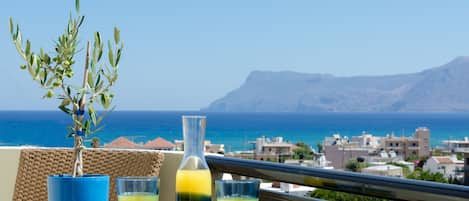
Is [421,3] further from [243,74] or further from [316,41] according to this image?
[243,74]

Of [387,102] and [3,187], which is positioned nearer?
[3,187]

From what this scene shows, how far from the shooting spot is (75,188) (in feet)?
4.32

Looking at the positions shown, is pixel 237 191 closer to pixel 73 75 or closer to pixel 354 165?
pixel 73 75

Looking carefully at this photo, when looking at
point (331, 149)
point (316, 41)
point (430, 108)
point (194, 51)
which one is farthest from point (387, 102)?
point (331, 149)

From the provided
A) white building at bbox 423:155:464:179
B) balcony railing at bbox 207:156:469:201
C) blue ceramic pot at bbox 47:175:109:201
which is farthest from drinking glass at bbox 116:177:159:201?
white building at bbox 423:155:464:179

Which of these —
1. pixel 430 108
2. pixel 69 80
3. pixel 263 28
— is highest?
pixel 263 28

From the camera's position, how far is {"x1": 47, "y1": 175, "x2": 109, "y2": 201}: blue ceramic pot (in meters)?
1.32

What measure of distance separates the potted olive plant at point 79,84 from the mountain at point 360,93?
198 feet

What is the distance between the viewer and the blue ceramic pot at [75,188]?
51.9 inches

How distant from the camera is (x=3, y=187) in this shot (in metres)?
2.75

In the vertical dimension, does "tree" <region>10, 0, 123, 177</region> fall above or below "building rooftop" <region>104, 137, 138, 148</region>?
below

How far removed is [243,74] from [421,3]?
49.5 feet

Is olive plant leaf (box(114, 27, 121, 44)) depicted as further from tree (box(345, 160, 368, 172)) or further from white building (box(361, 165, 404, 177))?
tree (box(345, 160, 368, 172))

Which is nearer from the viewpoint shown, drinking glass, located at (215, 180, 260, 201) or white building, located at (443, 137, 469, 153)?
drinking glass, located at (215, 180, 260, 201)
